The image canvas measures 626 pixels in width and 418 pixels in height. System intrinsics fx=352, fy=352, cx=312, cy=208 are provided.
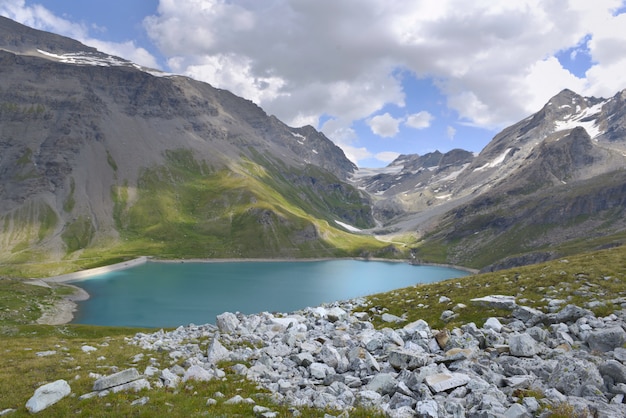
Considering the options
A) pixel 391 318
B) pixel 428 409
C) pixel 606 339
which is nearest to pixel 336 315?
pixel 391 318

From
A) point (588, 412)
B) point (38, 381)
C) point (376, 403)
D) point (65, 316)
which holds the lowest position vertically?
point (65, 316)

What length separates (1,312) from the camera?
274 feet

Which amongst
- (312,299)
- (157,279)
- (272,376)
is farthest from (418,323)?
(157,279)

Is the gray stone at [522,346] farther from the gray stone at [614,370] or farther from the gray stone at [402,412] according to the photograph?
the gray stone at [402,412]

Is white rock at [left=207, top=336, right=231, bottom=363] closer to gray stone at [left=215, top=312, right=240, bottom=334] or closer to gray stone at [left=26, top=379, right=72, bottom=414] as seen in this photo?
gray stone at [left=215, top=312, right=240, bottom=334]

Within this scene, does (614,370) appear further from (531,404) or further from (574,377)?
(531,404)

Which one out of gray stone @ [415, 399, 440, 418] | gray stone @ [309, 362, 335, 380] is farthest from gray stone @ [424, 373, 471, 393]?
gray stone @ [309, 362, 335, 380]

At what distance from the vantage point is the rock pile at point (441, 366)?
11555mm

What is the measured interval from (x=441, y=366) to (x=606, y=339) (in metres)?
7.75

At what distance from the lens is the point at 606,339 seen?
50.7ft

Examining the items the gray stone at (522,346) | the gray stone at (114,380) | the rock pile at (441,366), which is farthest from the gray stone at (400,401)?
the gray stone at (114,380)

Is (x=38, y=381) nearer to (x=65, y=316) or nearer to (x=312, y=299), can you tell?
(x=65, y=316)

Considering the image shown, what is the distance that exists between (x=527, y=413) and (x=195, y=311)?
10860cm

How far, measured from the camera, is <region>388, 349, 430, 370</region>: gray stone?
1503 cm
